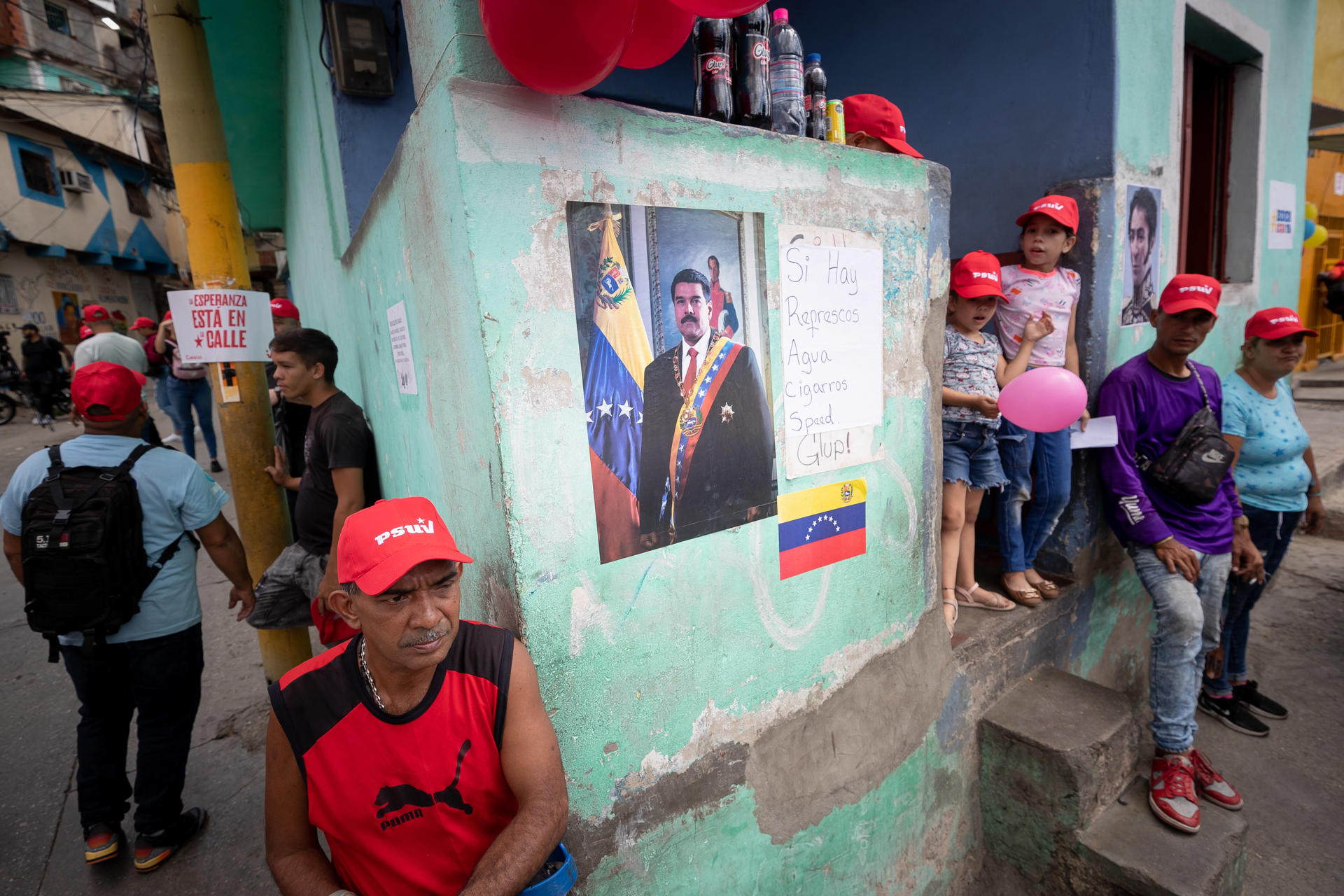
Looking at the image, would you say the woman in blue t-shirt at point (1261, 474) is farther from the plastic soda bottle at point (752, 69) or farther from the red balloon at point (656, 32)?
the red balloon at point (656, 32)

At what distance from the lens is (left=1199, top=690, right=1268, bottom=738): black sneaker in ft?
11.7

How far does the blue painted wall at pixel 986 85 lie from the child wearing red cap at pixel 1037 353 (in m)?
0.31

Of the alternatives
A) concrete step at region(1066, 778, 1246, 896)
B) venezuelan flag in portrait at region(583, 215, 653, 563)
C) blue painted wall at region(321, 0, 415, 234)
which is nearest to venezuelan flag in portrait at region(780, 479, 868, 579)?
venezuelan flag in portrait at region(583, 215, 653, 563)

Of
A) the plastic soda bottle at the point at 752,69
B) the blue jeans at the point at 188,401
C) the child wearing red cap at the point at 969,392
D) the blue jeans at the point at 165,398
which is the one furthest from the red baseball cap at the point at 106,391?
the blue jeans at the point at 165,398

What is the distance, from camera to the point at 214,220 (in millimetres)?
3131

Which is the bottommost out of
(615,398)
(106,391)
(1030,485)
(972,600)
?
(972,600)

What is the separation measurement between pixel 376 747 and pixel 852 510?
5.16 feet

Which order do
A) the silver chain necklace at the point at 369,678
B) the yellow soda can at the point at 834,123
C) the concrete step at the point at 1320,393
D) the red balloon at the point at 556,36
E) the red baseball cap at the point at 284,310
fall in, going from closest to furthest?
1. the red balloon at the point at 556,36
2. the silver chain necklace at the point at 369,678
3. the yellow soda can at the point at 834,123
4. the red baseball cap at the point at 284,310
5. the concrete step at the point at 1320,393

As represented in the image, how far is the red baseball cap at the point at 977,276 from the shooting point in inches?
111

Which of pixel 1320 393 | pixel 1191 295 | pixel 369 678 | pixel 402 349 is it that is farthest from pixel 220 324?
pixel 1320 393

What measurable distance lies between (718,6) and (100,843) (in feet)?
12.2

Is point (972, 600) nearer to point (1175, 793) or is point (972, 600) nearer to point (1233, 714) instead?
point (1175, 793)

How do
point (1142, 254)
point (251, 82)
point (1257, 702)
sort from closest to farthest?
point (1142, 254) → point (1257, 702) → point (251, 82)

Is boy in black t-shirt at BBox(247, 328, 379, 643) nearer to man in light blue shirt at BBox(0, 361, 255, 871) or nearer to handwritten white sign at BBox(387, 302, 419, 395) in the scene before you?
man in light blue shirt at BBox(0, 361, 255, 871)
